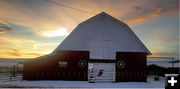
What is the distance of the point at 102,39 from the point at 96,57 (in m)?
2.19

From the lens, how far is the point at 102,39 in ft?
51.9

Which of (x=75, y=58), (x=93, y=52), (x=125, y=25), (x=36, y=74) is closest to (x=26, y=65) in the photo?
(x=36, y=74)

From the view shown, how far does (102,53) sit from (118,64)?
2.21 meters

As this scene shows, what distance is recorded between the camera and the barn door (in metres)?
15.0

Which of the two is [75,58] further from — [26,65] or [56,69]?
[26,65]

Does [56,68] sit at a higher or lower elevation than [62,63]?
lower

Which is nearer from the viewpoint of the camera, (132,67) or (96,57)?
(96,57)

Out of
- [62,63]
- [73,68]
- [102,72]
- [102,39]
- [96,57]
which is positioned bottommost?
[102,72]

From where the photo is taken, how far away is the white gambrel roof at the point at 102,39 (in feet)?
51.1

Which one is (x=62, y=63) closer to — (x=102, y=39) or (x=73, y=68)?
(x=73, y=68)

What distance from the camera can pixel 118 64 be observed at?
1560 centimetres

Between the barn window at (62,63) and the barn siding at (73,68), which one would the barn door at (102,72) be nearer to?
the barn siding at (73,68)

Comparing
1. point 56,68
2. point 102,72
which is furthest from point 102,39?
point 56,68

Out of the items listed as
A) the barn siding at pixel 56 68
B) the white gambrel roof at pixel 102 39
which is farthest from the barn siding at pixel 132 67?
the barn siding at pixel 56 68
